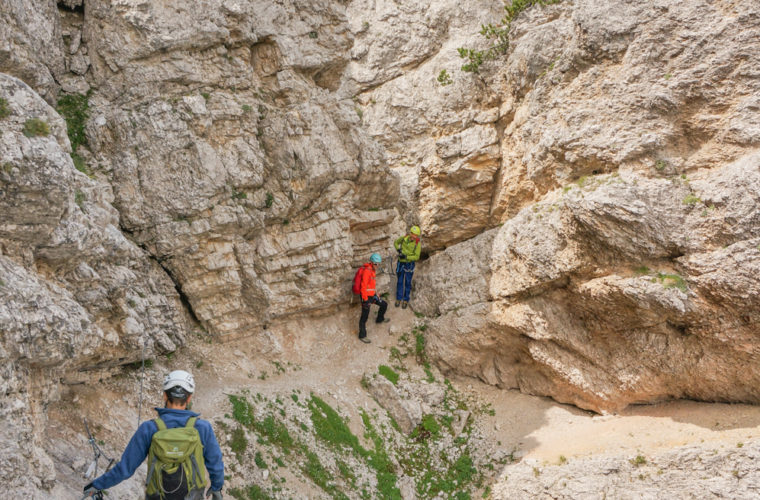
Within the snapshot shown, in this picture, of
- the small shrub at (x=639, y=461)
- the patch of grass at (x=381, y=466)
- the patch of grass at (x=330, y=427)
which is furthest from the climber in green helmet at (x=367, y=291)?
the small shrub at (x=639, y=461)

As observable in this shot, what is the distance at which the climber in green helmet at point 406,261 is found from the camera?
65.0 feet

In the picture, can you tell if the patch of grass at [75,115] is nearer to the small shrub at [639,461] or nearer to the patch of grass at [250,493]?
the patch of grass at [250,493]

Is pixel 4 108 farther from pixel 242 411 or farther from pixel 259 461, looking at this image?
pixel 259 461

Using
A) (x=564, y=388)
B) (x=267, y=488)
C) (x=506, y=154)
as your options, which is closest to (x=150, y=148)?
(x=267, y=488)

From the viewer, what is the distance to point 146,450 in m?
6.88

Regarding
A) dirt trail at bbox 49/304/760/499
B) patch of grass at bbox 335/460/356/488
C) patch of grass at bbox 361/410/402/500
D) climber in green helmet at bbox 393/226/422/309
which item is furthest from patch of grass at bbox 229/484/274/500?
climber in green helmet at bbox 393/226/422/309

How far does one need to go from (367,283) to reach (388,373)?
10.4 ft

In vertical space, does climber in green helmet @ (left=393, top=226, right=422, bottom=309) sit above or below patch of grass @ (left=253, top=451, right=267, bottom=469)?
above

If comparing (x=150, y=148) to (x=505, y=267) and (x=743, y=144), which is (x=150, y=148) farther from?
(x=743, y=144)

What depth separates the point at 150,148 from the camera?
14555 millimetres

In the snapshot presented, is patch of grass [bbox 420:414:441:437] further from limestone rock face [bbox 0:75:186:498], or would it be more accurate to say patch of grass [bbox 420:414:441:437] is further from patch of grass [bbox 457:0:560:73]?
patch of grass [bbox 457:0:560:73]

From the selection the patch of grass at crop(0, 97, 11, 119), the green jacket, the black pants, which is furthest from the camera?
the green jacket

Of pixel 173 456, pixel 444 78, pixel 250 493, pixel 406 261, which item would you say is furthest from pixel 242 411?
pixel 444 78

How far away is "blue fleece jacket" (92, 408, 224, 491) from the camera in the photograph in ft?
22.5
